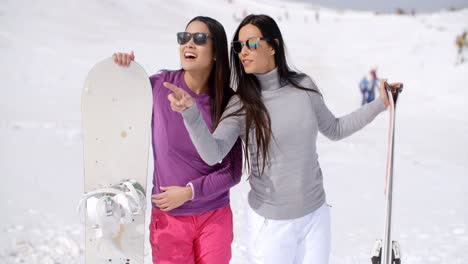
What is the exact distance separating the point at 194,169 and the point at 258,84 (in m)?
0.52

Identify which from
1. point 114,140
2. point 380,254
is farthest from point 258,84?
point 380,254

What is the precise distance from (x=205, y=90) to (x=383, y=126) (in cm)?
879

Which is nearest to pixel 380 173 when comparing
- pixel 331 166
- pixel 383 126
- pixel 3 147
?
pixel 331 166

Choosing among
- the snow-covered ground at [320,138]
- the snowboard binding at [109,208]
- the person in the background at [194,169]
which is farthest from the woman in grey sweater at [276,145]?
the snow-covered ground at [320,138]

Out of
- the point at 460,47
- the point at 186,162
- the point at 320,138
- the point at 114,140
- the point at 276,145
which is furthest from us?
the point at 460,47

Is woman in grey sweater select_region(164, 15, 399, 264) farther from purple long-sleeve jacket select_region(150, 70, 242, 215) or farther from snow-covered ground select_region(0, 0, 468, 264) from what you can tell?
snow-covered ground select_region(0, 0, 468, 264)

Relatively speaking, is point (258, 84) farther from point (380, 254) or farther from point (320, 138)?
point (320, 138)

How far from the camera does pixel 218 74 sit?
224 cm

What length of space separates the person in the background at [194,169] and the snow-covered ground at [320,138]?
167 cm

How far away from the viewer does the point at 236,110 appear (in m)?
2.10

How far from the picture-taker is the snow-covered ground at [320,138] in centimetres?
435

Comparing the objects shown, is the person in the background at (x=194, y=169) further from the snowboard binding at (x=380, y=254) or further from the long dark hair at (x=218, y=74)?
the snowboard binding at (x=380, y=254)

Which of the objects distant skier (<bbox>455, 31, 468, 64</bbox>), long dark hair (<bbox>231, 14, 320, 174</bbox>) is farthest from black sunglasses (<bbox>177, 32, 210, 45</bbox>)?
distant skier (<bbox>455, 31, 468, 64</bbox>)

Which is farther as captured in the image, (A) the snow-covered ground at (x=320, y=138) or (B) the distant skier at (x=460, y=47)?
(B) the distant skier at (x=460, y=47)
